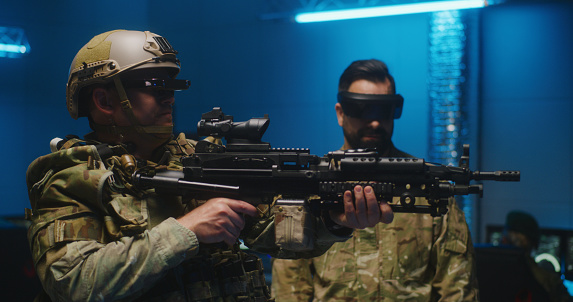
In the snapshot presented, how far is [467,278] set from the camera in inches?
95.7

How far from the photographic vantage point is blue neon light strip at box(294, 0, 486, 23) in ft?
14.0

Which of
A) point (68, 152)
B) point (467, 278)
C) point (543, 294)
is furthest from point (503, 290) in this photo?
point (68, 152)

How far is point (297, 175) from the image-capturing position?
1.74m

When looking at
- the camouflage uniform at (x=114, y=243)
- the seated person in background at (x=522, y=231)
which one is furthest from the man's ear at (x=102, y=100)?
the seated person in background at (x=522, y=231)

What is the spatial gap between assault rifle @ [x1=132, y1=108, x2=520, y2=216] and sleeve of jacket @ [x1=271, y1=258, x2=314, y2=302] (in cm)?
87

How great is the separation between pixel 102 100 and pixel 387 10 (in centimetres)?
307

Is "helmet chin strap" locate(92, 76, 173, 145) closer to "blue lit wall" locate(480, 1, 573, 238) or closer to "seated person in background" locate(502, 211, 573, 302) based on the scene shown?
"seated person in background" locate(502, 211, 573, 302)

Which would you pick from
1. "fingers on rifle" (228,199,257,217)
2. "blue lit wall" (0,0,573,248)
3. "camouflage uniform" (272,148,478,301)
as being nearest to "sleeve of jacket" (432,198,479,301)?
"camouflage uniform" (272,148,478,301)

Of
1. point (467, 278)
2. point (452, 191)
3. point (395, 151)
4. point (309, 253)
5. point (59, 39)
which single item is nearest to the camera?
point (452, 191)

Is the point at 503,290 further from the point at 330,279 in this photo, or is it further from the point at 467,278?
the point at 330,279

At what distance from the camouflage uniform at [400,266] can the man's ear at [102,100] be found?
1.15 meters

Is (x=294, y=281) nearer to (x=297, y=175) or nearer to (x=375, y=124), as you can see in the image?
(x=375, y=124)

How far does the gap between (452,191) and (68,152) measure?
1.19 meters

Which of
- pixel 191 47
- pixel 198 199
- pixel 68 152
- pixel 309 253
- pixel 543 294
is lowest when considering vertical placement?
pixel 543 294
